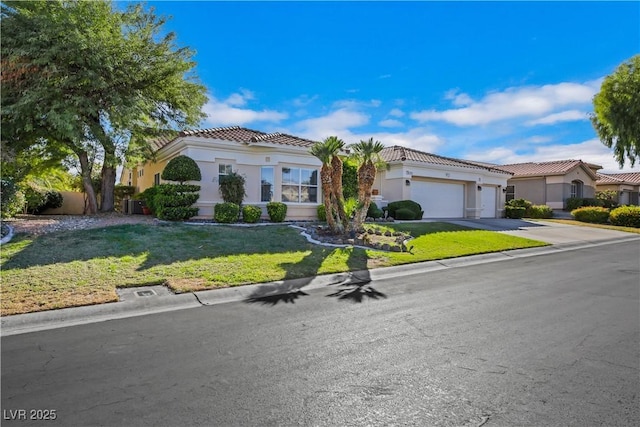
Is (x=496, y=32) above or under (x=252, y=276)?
above

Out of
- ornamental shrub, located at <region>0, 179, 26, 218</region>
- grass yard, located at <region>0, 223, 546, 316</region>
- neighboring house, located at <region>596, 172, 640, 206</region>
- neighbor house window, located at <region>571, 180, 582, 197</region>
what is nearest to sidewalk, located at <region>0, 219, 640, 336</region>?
grass yard, located at <region>0, 223, 546, 316</region>

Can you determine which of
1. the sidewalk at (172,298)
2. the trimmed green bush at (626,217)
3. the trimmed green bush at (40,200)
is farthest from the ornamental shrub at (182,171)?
the trimmed green bush at (626,217)

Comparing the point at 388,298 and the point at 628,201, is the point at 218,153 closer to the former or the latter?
the point at 388,298

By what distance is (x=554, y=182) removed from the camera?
32281 mm

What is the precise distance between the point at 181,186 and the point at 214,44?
19.1ft

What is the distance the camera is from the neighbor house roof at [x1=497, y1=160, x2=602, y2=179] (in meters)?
32.0

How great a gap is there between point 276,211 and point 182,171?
4.36 metres

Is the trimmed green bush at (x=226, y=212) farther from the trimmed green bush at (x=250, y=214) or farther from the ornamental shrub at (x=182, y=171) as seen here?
the ornamental shrub at (x=182, y=171)

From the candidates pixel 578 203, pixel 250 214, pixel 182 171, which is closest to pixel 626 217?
pixel 578 203

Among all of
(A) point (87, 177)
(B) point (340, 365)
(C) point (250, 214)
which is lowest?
(B) point (340, 365)

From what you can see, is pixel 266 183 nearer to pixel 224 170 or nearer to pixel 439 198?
pixel 224 170

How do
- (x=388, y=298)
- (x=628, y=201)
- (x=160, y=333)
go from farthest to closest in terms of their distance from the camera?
(x=628, y=201) < (x=388, y=298) < (x=160, y=333)

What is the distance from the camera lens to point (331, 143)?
1295cm

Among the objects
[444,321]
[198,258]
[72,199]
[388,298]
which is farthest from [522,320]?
[72,199]
